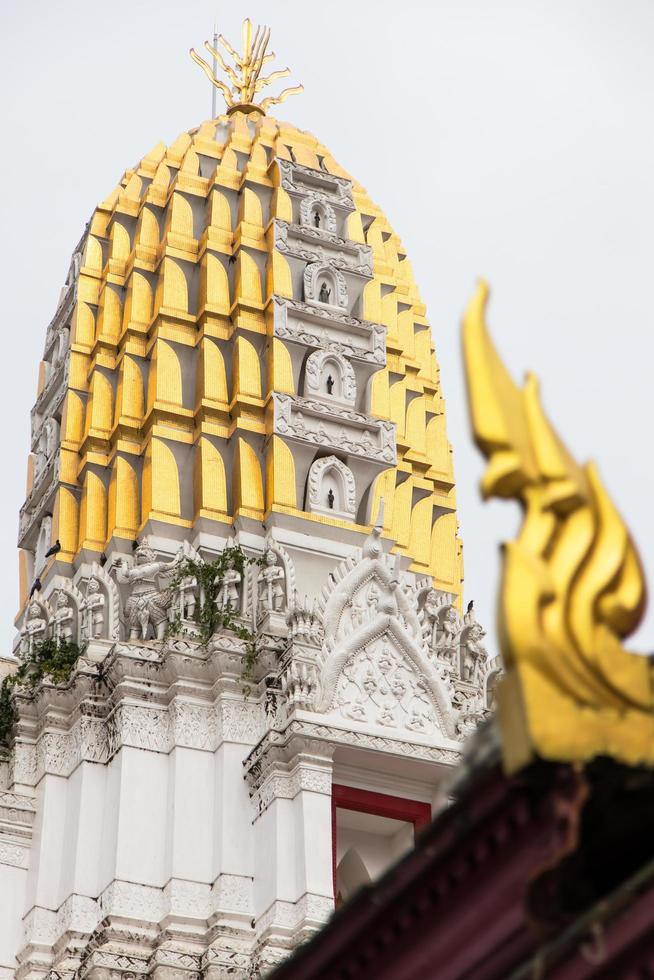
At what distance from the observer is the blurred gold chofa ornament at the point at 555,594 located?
9.87 metres

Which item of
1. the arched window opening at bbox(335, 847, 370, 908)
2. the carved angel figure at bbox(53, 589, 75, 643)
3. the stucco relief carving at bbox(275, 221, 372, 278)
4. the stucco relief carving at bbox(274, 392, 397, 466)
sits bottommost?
the arched window opening at bbox(335, 847, 370, 908)

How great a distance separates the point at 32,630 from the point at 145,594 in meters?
2.11

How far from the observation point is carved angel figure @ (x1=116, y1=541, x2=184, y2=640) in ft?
97.3

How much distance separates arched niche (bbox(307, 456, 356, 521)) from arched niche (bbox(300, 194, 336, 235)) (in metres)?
5.14

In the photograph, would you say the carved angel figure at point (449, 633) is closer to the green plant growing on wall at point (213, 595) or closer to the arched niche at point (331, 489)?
the arched niche at point (331, 489)

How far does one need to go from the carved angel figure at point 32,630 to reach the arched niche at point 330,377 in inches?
225

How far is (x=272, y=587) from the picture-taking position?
96.7 ft

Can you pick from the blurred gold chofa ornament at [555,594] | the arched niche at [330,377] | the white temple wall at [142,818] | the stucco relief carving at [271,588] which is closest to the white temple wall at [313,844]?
the white temple wall at [142,818]

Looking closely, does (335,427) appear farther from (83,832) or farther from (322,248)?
(83,832)

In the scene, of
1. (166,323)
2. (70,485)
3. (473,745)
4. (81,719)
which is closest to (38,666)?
(81,719)

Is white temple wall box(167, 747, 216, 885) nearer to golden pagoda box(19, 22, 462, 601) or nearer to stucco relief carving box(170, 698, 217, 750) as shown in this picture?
stucco relief carving box(170, 698, 217, 750)

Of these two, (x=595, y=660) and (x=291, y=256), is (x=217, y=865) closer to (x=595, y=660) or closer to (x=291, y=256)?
(x=291, y=256)

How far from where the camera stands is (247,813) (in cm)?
2784

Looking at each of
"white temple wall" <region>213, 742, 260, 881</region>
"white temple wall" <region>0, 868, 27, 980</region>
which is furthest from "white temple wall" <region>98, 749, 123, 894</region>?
"white temple wall" <region>0, 868, 27, 980</region>
